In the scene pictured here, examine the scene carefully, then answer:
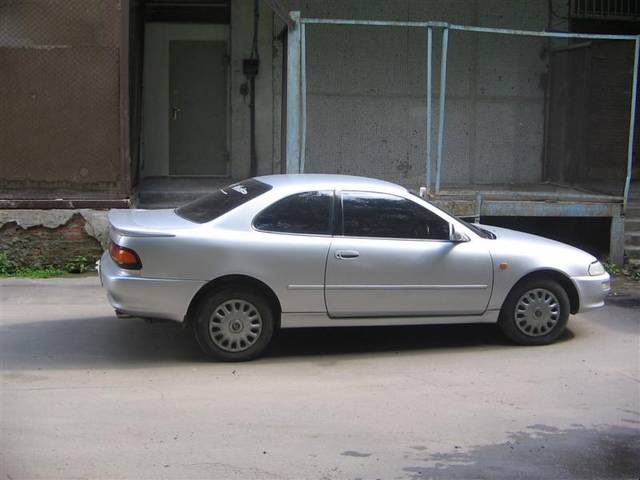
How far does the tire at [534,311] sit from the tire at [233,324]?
6.89ft

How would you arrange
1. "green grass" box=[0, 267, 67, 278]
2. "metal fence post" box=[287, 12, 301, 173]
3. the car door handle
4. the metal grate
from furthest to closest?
the metal grate < "metal fence post" box=[287, 12, 301, 173] < "green grass" box=[0, 267, 67, 278] < the car door handle

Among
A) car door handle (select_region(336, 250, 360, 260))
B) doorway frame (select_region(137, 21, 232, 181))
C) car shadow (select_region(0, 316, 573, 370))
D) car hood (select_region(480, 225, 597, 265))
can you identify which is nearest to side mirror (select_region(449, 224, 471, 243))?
car hood (select_region(480, 225, 597, 265))

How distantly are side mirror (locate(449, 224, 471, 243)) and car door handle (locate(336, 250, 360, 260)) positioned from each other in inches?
33.8

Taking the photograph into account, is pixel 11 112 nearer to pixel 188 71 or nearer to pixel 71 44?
pixel 71 44

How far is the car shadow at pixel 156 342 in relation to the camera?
243 inches

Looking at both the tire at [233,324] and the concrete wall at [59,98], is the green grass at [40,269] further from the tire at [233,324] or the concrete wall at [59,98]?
the tire at [233,324]

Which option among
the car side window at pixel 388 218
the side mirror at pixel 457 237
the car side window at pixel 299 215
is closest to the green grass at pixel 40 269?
the car side window at pixel 299 215

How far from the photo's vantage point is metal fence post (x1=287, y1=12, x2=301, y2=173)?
9.38 m

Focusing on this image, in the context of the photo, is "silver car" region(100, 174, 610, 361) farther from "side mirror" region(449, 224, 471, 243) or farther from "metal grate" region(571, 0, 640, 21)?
"metal grate" region(571, 0, 640, 21)

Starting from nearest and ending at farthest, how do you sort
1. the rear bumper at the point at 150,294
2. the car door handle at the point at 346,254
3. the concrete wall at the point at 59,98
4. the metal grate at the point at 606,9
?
1. the rear bumper at the point at 150,294
2. the car door handle at the point at 346,254
3. the concrete wall at the point at 59,98
4. the metal grate at the point at 606,9

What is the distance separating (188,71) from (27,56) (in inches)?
143

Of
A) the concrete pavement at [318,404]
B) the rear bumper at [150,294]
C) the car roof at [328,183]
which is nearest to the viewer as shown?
the concrete pavement at [318,404]

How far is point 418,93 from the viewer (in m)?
12.5

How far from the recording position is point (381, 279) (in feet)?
20.5
